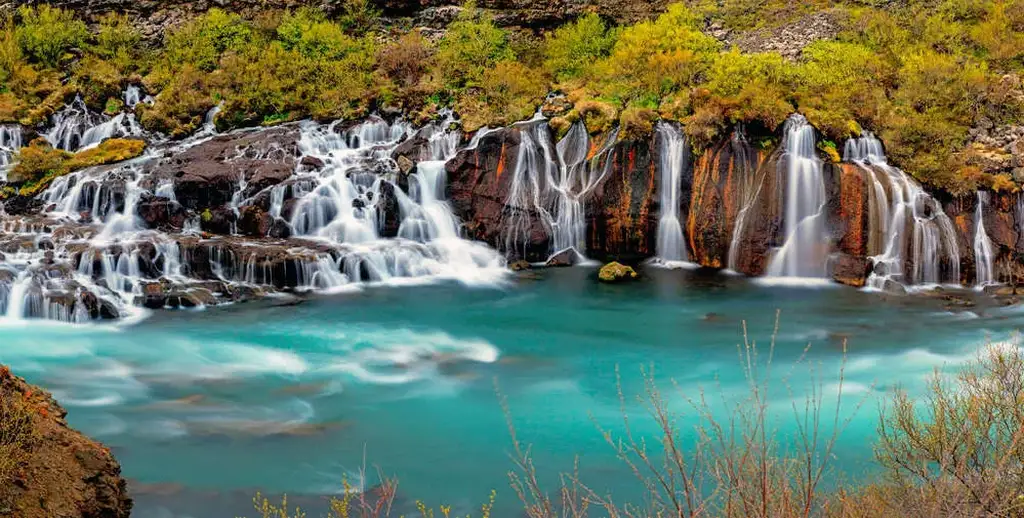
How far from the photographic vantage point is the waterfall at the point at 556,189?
2011 centimetres

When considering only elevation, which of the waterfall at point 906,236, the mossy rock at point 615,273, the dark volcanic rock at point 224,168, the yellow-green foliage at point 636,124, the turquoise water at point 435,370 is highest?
the yellow-green foliage at point 636,124

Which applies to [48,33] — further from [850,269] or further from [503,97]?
[850,269]

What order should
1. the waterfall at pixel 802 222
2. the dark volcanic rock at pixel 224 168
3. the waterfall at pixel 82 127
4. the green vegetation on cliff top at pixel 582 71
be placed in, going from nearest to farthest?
the waterfall at pixel 802 222 < the green vegetation on cliff top at pixel 582 71 < the dark volcanic rock at pixel 224 168 < the waterfall at pixel 82 127

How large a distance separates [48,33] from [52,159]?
10.8 meters

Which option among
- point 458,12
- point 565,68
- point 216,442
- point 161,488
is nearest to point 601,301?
point 216,442

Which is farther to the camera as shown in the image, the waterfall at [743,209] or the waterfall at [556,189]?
the waterfall at [556,189]

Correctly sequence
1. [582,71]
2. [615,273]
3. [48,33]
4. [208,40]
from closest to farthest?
[615,273], [582,71], [48,33], [208,40]

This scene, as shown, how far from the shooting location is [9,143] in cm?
2320

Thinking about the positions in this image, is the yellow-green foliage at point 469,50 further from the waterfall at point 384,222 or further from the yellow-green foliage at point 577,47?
the waterfall at point 384,222

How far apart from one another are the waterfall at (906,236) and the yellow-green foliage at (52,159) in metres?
21.9

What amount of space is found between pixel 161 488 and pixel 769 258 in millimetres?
14751

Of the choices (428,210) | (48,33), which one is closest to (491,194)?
(428,210)

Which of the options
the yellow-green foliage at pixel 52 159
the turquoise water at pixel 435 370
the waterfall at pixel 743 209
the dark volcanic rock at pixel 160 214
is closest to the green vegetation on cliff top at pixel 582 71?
the waterfall at pixel 743 209

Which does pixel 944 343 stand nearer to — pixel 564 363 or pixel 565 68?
pixel 564 363
